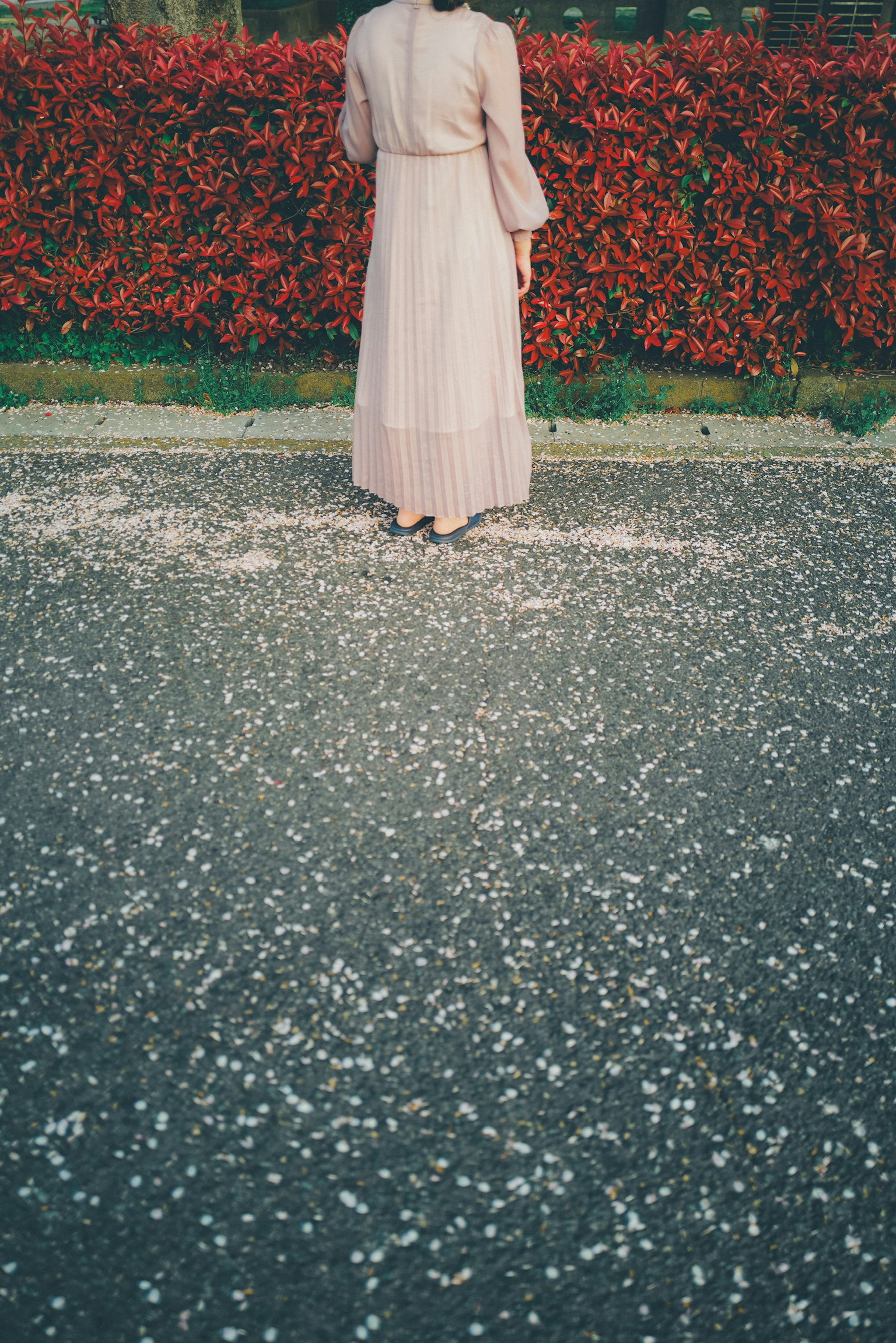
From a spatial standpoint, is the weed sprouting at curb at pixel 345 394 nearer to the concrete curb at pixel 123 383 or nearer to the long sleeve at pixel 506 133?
the concrete curb at pixel 123 383

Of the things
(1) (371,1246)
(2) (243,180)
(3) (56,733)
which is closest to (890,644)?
(1) (371,1246)

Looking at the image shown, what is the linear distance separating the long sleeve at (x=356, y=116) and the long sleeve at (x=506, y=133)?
50 cm

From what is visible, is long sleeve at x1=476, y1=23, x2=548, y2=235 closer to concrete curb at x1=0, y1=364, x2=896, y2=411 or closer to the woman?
the woman

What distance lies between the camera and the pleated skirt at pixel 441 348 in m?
3.41

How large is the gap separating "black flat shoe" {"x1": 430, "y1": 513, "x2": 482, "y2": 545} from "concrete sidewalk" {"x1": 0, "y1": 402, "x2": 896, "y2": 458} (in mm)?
981

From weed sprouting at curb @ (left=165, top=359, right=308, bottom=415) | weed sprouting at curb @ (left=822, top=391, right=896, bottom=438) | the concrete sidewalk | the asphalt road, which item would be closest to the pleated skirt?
the asphalt road

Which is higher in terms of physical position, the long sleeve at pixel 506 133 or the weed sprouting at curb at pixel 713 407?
the long sleeve at pixel 506 133

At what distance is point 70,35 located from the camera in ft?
16.2

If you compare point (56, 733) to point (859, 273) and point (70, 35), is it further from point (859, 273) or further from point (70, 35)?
point (859, 273)

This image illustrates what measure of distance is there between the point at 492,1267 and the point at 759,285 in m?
4.87

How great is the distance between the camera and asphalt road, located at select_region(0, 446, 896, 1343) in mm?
1696

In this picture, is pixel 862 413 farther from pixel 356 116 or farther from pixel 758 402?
pixel 356 116

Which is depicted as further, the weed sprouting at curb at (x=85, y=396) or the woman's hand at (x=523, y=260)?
the weed sprouting at curb at (x=85, y=396)

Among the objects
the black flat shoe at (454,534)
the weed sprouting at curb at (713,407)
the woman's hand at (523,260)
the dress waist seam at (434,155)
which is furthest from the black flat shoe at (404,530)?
the weed sprouting at curb at (713,407)
